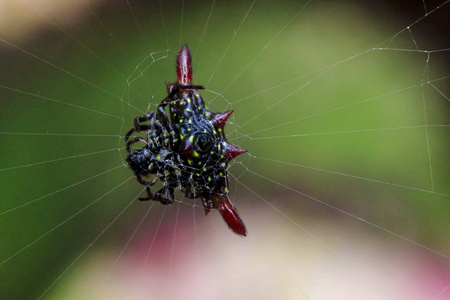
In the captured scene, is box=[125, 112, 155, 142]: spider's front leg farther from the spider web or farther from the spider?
the spider web

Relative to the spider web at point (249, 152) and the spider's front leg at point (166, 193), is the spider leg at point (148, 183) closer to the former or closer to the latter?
the spider's front leg at point (166, 193)

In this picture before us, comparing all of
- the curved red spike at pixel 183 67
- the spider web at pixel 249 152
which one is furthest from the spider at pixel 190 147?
the spider web at pixel 249 152

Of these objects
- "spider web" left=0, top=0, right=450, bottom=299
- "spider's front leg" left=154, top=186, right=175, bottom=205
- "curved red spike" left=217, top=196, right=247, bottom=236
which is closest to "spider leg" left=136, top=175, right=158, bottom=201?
"spider's front leg" left=154, top=186, right=175, bottom=205

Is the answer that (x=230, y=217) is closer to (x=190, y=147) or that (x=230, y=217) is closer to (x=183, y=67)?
(x=190, y=147)

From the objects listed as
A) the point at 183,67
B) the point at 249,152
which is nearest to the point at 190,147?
the point at 183,67

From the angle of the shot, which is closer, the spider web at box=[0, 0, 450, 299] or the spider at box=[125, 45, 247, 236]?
the spider at box=[125, 45, 247, 236]

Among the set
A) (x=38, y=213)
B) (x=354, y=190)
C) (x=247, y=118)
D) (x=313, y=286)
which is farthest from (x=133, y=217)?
(x=354, y=190)
